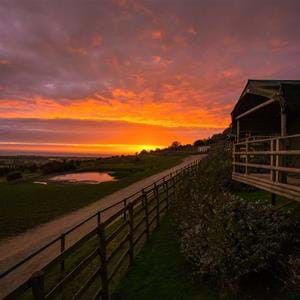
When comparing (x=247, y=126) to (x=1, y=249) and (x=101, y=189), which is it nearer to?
(x=1, y=249)

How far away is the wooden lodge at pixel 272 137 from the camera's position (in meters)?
8.55

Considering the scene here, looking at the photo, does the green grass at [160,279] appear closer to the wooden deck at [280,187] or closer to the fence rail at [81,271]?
the fence rail at [81,271]

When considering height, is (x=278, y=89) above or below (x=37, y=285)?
above

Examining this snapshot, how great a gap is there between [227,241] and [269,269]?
981 mm

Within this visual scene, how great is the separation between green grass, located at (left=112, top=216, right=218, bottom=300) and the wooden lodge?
3.04 metres

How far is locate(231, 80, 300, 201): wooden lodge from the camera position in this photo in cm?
855

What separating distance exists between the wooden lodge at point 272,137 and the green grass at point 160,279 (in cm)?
304

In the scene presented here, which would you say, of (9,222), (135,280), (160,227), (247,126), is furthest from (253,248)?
(9,222)

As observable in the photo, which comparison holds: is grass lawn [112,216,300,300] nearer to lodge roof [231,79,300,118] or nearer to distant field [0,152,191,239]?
lodge roof [231,79,300,118]

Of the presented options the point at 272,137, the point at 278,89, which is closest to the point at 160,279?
the point at 278,89

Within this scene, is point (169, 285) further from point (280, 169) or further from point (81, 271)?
point (280, 169)

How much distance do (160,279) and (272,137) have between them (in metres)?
7.89

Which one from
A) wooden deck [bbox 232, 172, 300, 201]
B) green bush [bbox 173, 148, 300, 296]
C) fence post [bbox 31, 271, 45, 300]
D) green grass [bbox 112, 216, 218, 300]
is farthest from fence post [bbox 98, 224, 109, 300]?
wooden deck [bbox 232, 172, 300, 201]

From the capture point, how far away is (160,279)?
283 inches
